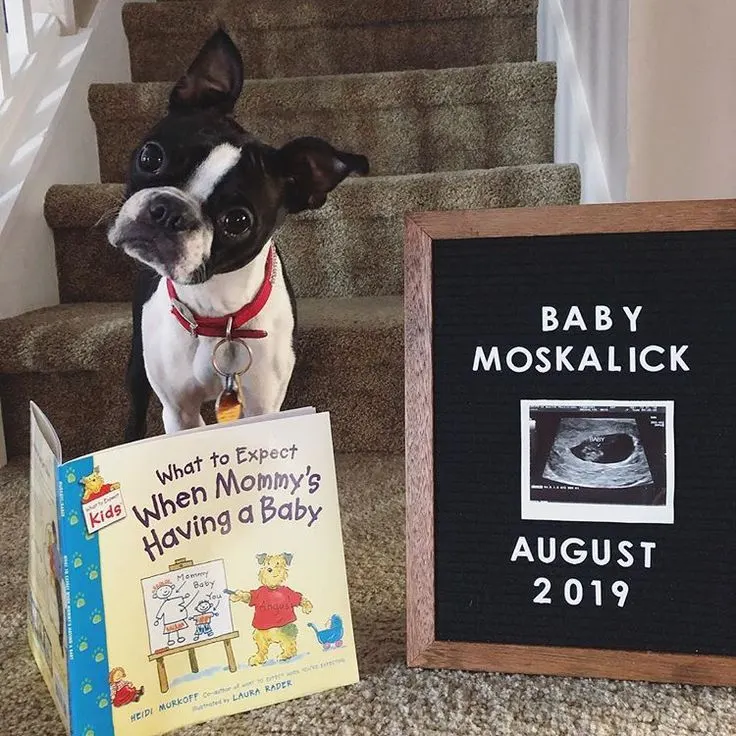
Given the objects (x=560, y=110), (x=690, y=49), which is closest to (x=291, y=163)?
(x=690, y=49)

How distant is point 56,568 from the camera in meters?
0.70

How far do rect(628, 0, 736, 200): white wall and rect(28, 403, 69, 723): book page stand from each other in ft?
3.01

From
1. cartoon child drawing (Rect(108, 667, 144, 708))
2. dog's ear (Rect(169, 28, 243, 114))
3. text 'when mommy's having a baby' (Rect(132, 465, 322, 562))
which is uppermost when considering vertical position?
dog's ear (Rect(169, 28, 243, 114))

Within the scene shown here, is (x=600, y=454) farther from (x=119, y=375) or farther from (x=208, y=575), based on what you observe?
(x=119, y=375)

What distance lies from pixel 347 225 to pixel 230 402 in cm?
70

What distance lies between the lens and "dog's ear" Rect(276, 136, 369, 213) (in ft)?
3.67

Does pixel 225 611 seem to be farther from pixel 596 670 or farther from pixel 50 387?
pixel 50 387

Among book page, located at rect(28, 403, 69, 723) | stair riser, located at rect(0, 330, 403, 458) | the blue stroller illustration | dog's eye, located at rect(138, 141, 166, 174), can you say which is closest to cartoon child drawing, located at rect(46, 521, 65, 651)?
book page, located at rect(28, 403, 69, 723)

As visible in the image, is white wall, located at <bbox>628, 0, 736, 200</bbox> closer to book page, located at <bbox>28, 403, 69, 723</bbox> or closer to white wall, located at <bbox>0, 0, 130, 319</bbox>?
book page, located at <bbox>28, 403, 69, 723</bbox>

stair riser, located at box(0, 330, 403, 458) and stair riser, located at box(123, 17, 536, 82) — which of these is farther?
stair riser, located at box(123, 17, 536, 82)

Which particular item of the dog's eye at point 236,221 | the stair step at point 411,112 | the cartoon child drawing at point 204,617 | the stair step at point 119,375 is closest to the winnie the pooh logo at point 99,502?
the cartoon child drawing at point 204,617

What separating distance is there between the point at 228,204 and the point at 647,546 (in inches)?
26.0

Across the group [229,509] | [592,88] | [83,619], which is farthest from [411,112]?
[83,619]

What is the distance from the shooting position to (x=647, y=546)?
2.49ft
